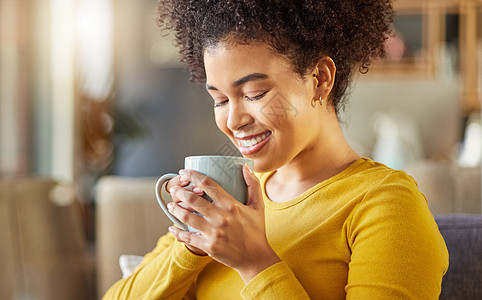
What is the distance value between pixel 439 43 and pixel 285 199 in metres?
3.68

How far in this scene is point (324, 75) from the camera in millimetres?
748

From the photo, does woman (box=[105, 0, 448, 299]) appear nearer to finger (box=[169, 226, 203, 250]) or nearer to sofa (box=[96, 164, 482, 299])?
finger (box=[169, 226, 203, 250])

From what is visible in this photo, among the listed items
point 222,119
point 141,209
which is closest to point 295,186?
point 222,119

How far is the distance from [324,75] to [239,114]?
14cm

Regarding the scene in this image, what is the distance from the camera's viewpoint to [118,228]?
1.56m

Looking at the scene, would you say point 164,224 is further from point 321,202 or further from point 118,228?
point 321,202

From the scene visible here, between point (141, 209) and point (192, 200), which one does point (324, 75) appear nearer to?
point (192, 200)

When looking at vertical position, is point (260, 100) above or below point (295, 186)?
above

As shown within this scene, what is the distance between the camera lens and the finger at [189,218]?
626mm

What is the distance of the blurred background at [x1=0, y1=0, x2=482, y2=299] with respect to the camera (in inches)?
62.9

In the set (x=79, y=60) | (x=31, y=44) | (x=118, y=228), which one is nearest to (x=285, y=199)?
(x=118, y=228)

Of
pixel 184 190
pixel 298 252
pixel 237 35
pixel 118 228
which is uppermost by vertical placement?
pixel 237 35

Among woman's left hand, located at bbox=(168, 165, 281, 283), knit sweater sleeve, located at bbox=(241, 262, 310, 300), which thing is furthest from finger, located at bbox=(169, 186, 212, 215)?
knit sweater sleeve, located at bbox=(241, 262, 310, 300)

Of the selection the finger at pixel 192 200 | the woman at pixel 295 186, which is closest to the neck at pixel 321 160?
the woman at pixel 295 186
